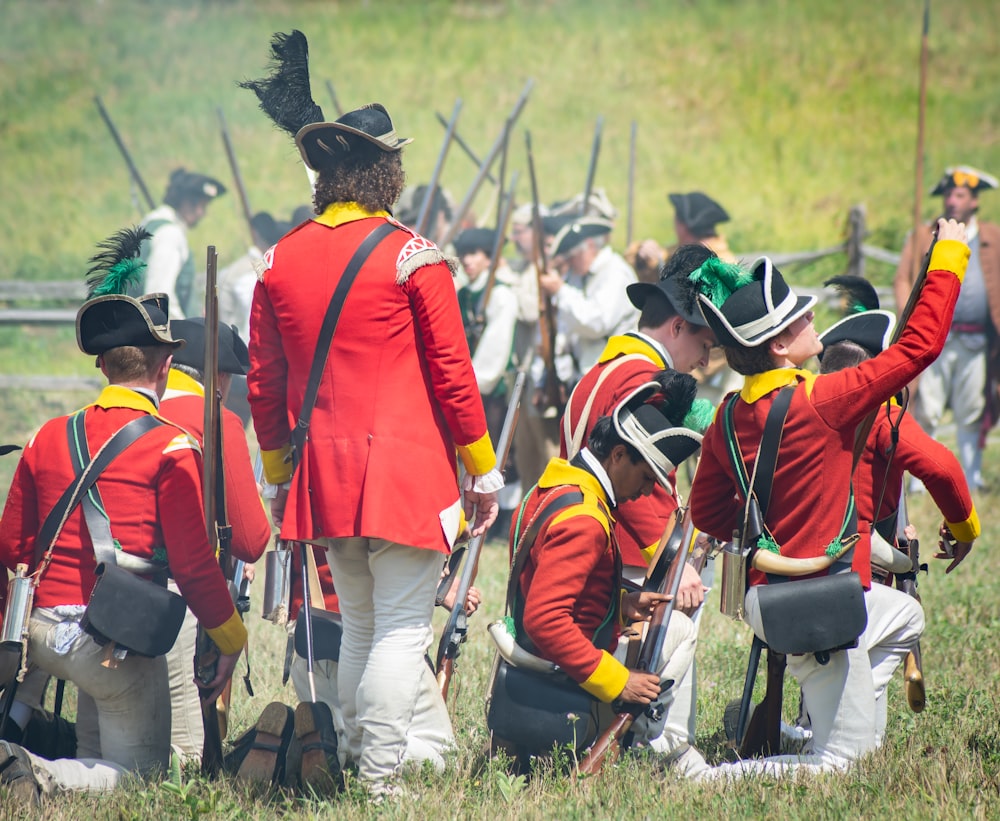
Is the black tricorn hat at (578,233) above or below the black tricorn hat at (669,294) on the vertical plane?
above

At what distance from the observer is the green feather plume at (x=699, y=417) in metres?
4.08

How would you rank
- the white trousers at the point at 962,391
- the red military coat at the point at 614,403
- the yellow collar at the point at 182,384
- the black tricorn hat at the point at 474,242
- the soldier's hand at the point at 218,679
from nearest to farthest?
the soldier's hand at the point at 218,679, the red military coat at the point at 614,403, the yellow collar at the point at 182,384, the black tricorn hat at the point at 474,242, the white trousers at the point at 962,391

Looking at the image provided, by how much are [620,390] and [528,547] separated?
857 mm

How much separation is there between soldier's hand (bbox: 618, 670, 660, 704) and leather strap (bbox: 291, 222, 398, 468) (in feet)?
4.30

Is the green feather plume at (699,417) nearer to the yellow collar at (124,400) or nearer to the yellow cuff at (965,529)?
the yellow cuff at (965,529)

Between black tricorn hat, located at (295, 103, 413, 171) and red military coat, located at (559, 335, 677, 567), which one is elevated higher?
black tricorn hat, located at (295, 103, 413, 171)

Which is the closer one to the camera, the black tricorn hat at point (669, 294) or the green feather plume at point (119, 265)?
the green feather plume at point (119, 265)

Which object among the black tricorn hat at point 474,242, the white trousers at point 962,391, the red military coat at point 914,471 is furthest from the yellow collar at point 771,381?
the white trousers at point 962,391

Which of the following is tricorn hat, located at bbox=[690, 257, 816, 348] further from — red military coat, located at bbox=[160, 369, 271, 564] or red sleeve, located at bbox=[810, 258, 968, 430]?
red military coat, located at bbox=[160, 369, 271, 564]

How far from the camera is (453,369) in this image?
3.84 meters

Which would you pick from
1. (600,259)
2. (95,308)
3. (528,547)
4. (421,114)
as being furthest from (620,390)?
(421,114)

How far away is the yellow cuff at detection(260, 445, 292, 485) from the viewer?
4.05 meters

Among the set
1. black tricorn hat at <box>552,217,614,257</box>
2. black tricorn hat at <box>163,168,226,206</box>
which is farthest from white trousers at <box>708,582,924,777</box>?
black tricorn hat at <box>163,168,226,206</box>

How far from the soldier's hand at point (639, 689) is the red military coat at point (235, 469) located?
1.61 metres
